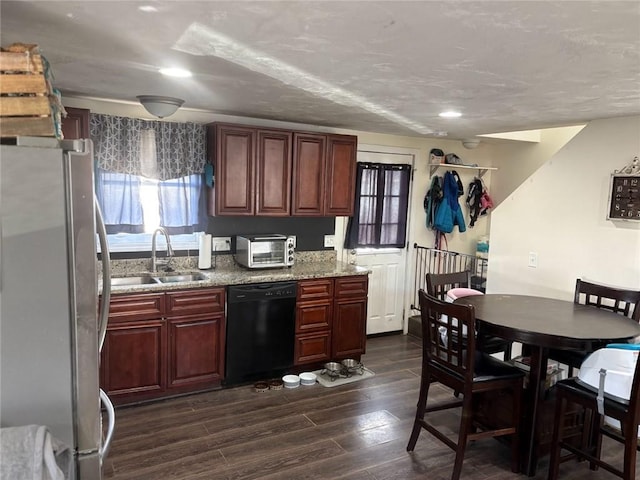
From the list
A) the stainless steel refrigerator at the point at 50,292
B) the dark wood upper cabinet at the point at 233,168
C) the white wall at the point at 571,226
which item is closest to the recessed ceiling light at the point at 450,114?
the white wall at the point at 571,226

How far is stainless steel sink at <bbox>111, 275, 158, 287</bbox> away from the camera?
372 cm

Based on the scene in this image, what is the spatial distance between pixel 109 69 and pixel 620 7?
7.74ft

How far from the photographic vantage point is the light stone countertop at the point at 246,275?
138 inches

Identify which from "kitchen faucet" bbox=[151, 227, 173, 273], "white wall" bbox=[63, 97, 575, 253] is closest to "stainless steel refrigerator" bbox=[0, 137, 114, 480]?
"kitchen faucet" bbox=[151, 227, 173, 273]

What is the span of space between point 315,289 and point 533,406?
1.96 metres

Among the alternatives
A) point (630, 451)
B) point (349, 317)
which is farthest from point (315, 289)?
point (630, 451)

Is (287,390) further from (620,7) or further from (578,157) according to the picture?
(620,7)

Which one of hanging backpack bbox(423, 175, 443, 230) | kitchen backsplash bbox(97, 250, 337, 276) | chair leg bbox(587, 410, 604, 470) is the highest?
hanging backpack bbox(423, 175, 443, 230)

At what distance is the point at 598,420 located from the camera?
2.95m

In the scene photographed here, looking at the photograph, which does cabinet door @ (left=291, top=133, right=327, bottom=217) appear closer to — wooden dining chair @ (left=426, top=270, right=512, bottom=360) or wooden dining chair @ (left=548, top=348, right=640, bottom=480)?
wooden dining chair @ (left=426, top=270, right=512, bottom=360)

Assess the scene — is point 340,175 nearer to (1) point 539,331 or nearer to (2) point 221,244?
(2) point 221,244

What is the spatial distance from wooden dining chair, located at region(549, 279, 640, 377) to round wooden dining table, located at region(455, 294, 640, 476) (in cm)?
15

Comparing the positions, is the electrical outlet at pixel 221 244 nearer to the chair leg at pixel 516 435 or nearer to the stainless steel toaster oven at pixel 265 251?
the stainless steel toaster oven at pixel 265 251

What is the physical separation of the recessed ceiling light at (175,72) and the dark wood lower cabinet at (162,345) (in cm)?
162
